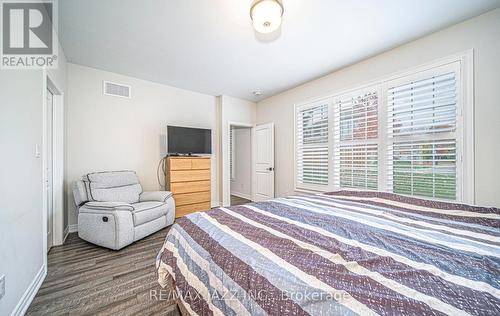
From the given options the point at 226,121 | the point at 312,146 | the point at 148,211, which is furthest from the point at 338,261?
the point at 226,121

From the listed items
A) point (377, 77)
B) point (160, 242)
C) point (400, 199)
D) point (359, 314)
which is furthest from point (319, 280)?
point (377, 77)

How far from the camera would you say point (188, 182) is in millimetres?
3562

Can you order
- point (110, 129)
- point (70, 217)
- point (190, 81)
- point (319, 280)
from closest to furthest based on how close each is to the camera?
point (319, 280)
point (70, 217)
point (110, 129)
point (190, 81)

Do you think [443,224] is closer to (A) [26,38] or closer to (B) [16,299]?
(B) [16,299]

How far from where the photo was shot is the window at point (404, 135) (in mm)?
2055

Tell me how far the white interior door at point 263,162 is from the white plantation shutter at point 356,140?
149 centimetres

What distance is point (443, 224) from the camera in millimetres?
1199

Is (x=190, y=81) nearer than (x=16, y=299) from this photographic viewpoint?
No

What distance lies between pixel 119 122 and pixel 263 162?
2967mm

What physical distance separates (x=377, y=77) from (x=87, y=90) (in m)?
4.40

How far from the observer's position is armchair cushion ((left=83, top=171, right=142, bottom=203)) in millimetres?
2666

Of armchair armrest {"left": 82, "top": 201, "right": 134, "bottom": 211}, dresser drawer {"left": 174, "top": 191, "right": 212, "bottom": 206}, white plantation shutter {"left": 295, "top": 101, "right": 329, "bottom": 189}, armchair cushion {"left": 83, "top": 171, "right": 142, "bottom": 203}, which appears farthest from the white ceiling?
dresser drawer {"left": 174, "top": 191, "right": 212, "bottom": 206}

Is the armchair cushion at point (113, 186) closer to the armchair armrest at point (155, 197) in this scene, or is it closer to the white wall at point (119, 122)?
the armchair armrest at point (155, 197)

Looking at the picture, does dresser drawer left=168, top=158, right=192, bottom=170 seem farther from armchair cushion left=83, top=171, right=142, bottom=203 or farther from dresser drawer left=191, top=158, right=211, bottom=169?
armchair cushion left=83, top=171, right=142, bottom=203
